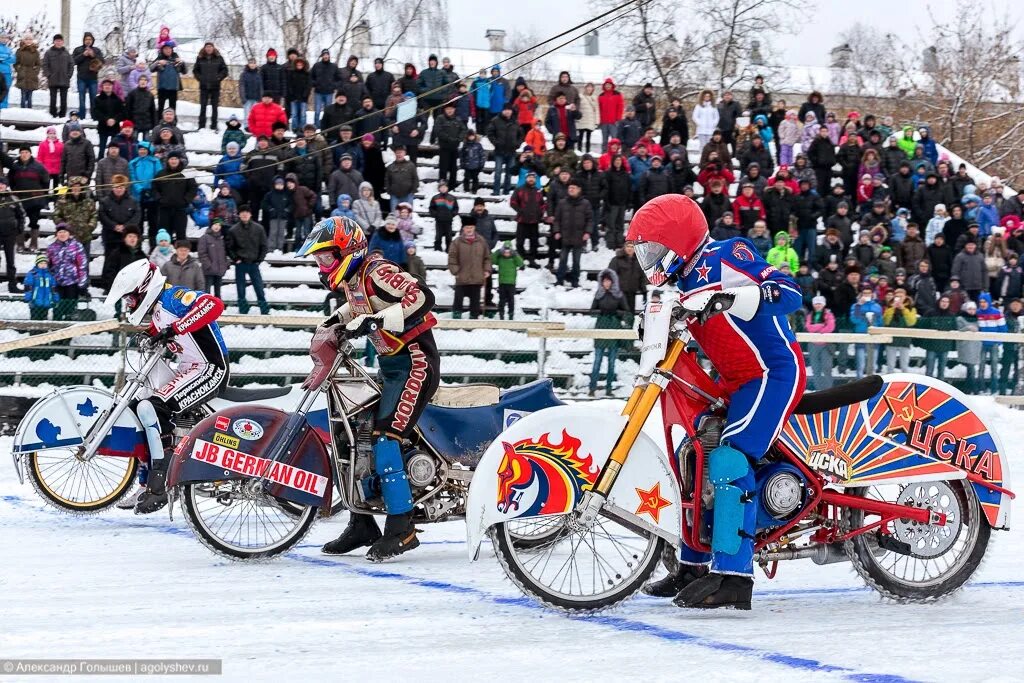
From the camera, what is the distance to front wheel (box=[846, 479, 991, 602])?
22.8ft

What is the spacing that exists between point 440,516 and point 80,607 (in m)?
2.42

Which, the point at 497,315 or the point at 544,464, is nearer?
the point at 544,464

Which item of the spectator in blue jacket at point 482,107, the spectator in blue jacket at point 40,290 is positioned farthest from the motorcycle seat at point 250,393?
the spectator in blue jacket at point 482,107

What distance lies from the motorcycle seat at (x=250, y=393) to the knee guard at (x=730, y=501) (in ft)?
11.3

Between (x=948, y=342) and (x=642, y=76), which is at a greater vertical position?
(x=642, y=76)

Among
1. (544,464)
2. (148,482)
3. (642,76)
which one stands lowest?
(148,482)

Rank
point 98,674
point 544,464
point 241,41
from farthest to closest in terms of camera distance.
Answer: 1. point 241,41
2. point 544,464
3. point 98,674

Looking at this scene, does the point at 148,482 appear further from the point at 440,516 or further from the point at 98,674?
the point at 98,674

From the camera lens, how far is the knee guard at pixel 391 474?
812cm

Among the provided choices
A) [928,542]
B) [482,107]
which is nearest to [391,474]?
[928,542]

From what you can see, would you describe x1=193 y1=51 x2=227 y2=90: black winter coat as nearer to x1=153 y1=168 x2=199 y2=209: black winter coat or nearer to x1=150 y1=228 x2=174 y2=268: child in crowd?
x1=153 y1=168 x2=199 y2=209: black winter coat

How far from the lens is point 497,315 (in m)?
17.3

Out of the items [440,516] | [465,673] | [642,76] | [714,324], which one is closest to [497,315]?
[440,516]

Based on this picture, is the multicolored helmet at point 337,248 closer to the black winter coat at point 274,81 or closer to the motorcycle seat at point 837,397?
the motorcycle seat at point 837,397
